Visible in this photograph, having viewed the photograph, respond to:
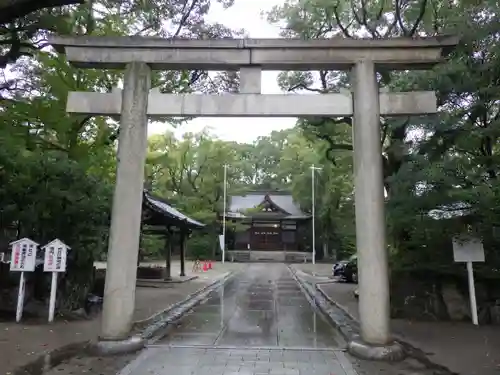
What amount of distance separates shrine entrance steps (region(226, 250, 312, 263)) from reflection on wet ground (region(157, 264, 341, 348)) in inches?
1108

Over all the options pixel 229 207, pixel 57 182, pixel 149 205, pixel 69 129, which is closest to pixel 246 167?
pixel 229 207

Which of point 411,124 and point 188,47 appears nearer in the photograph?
point 188,47

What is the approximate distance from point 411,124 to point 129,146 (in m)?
7.16

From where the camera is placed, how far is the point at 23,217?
10109mm

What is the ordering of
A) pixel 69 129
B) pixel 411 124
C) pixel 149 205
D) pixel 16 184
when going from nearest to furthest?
pixel 16 184
pixel 411 124
pixel 69 129
pixel 149 205

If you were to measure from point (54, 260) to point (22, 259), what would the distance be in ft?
2.37

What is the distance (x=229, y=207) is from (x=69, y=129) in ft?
120

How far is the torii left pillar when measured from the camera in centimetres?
747

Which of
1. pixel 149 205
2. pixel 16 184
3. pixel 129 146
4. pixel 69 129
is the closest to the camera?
pixel 129 146

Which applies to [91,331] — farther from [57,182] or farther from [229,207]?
[229,207]

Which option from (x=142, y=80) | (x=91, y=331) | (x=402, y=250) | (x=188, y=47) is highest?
(x=188, y=47)

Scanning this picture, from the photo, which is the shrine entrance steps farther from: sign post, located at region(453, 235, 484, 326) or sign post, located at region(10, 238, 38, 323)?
sign post, located at region(10, 238, 38, 323)

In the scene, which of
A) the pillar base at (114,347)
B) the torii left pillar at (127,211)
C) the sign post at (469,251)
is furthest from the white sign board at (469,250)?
the pillar base at (114,347)

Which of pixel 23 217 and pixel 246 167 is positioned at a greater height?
pixel 246 167
